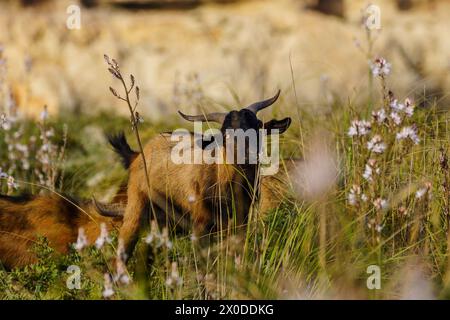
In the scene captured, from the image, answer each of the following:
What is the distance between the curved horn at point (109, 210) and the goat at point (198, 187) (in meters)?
0.31

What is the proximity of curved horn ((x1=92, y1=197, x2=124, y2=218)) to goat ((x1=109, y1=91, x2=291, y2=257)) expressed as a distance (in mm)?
307

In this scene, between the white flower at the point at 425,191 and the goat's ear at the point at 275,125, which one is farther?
the goat's ear at the point at 275,125

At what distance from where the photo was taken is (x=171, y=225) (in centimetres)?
593

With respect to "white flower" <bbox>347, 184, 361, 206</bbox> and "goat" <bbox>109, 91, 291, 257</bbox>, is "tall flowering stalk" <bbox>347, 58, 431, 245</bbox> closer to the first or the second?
"white flower" <bbox>347, 184, 361, 206</bbox>

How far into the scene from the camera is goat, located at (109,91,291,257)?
5.96 meters

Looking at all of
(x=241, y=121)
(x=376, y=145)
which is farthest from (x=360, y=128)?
(x=241, y=121)

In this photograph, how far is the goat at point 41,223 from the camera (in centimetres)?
614

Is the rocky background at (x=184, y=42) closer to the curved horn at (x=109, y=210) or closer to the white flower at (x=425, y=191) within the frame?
the curved horn at (x=109, y=210)

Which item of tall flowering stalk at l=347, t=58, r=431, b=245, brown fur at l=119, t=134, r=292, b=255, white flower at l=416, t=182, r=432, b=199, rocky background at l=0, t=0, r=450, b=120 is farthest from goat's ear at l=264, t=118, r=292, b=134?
rocky background at l=0, t=0, r=450, b=120

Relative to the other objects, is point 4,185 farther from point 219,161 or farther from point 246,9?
point 246,9

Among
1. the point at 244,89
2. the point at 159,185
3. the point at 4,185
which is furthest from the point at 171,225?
the point at 244,89

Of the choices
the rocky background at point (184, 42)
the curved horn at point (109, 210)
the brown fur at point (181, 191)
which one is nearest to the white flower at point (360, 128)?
the brown fur at point (181, 191)

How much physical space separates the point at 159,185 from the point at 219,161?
1.58 feet

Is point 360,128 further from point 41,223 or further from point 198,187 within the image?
point 41,223
